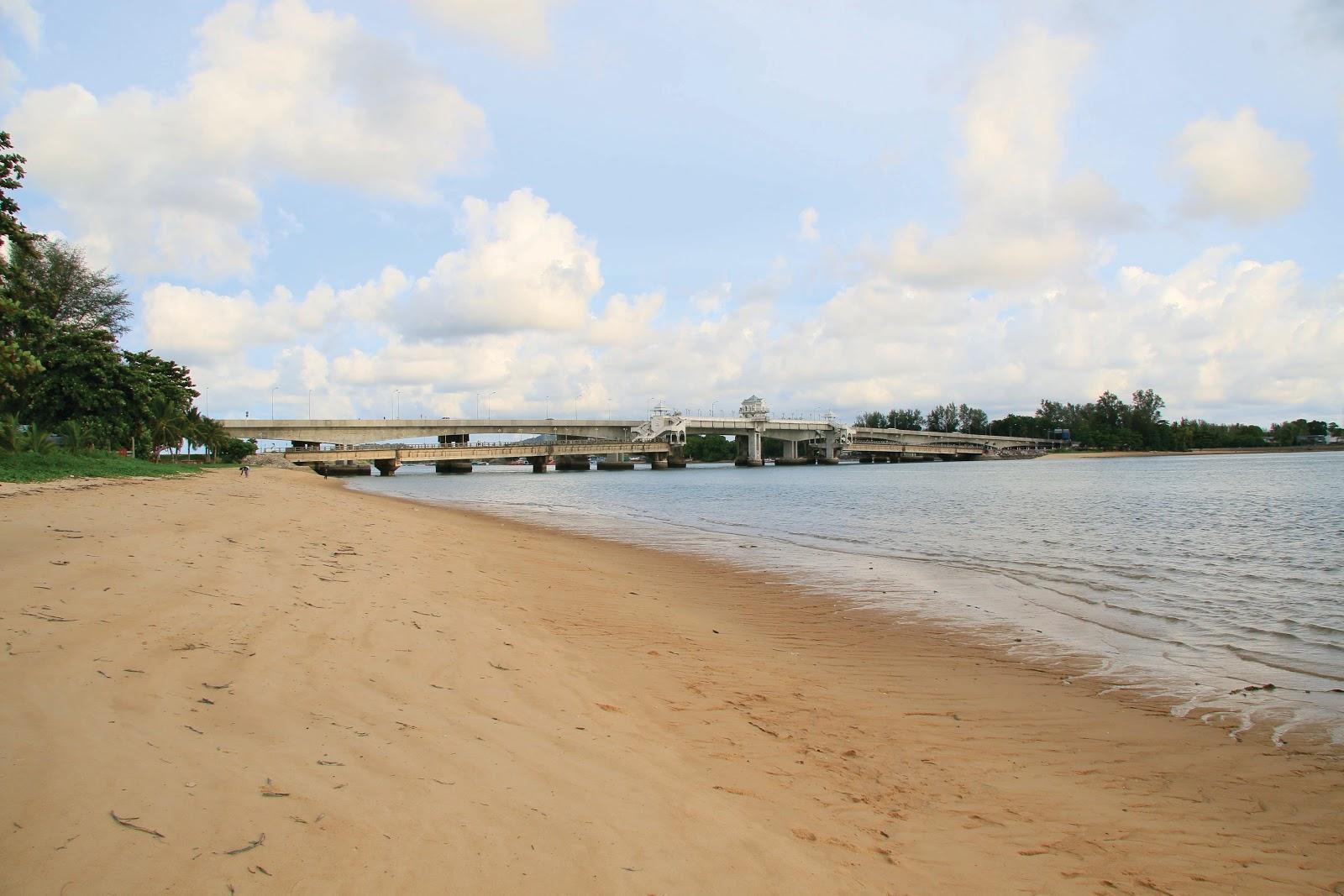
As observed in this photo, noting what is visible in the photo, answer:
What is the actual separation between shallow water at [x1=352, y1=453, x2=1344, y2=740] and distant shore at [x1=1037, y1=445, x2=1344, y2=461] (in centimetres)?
14722

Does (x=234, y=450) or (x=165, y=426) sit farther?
(x=234, y=450)

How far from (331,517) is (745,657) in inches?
543

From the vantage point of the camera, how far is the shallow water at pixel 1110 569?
31.9ft

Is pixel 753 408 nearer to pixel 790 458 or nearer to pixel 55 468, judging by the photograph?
pixel 790 458

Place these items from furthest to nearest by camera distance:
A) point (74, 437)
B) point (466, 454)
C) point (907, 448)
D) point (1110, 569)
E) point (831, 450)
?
1. point (907, 448)
2. point (831, 450)
3. point (466, 454)
4. point (74, 437)
5. point (1110, 569)

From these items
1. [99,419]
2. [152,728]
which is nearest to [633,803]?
[152,728]

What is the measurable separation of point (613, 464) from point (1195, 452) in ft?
489

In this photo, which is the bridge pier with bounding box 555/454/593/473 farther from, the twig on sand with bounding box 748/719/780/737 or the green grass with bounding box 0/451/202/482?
the twig on sand with bounding box 748/719/780/737

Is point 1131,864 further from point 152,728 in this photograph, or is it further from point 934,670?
point 152,728

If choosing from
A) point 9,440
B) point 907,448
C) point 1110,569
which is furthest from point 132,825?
point 907,448

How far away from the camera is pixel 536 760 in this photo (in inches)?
187

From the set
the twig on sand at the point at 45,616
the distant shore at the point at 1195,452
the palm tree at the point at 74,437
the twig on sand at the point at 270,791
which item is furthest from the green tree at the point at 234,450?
the distant shore at the point at 1195,452

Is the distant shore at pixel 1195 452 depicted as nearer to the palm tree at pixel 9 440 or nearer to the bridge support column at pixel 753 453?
the bridge support column at pixel 753 453

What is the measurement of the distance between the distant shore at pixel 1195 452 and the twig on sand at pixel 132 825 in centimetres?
19212
